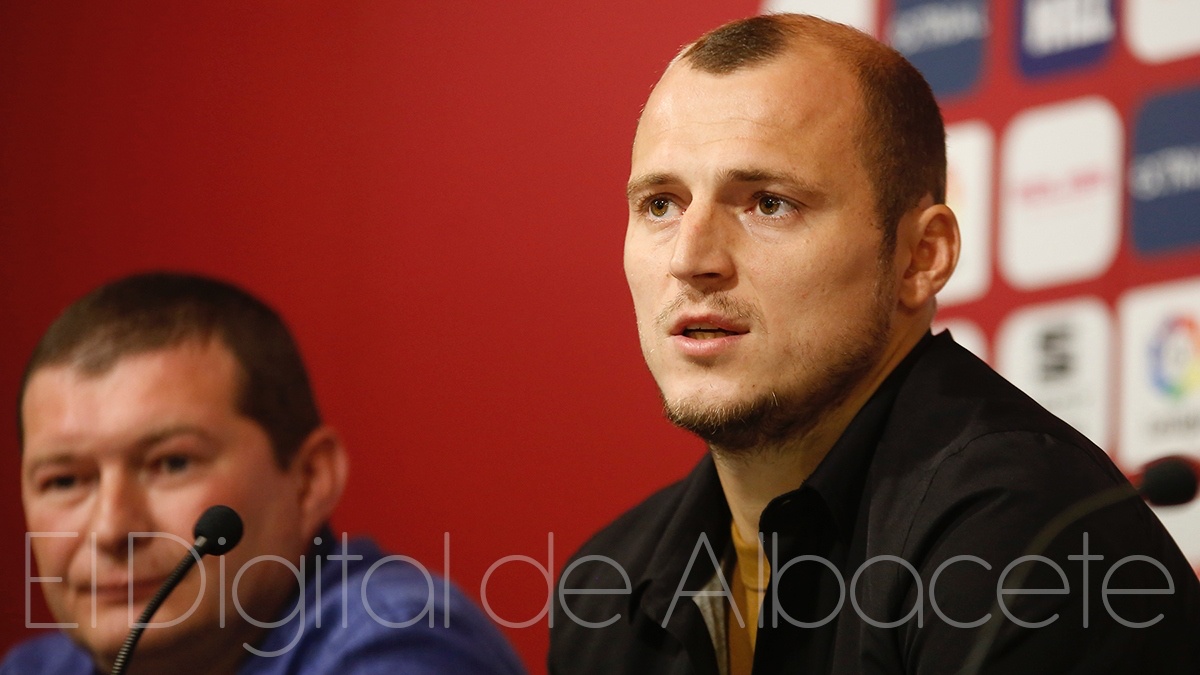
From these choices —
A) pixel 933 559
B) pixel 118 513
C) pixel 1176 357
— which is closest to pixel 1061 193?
pixel 1176 357

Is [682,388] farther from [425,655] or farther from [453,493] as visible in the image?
[453,493]

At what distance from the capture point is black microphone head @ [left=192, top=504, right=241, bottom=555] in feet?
5.71

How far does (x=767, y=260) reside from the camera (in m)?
1.69

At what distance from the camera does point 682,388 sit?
1.70 metres

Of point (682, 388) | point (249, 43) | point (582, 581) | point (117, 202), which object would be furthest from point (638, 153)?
point (117, 202)

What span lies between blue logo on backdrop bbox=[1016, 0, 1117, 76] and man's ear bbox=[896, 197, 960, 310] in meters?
0.66

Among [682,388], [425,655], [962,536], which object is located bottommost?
[425,655]

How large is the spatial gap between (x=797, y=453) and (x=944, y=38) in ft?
3.28

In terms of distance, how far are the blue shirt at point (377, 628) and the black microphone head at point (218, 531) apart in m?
0.19

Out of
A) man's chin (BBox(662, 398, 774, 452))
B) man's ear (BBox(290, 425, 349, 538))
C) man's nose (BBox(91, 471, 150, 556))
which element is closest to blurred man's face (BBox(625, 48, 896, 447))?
man's chin (BBox(662, 398, 774, 452))

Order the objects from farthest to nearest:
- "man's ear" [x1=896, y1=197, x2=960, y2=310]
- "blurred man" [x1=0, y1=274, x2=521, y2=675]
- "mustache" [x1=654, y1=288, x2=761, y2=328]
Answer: "blurred man" [x1=0, y1=274, x2=521, y2=675]
"man's ear" [x1=896, y1=197, x2=960, y2=310]
"mustache" [x1=654, y1=288, x2=761, y2=328]

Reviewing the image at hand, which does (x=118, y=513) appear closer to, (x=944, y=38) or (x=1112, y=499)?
(x=1112, y=499)

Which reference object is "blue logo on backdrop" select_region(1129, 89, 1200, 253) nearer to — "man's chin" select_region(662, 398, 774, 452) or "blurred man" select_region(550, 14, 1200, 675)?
"blurred man" select_region(550, 14, 1200, 675)

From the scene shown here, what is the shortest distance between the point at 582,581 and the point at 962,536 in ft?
2.25
